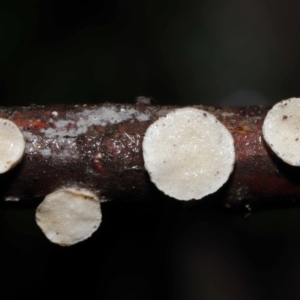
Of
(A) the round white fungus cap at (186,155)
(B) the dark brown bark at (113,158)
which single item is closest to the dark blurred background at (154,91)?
(B) the dark brown bark at (113,158)

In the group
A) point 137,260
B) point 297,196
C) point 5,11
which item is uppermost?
point 5,11

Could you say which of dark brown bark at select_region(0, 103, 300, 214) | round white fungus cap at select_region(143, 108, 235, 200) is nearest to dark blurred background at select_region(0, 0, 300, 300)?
dark brown bark at select_region(0, 103, 300, 214)

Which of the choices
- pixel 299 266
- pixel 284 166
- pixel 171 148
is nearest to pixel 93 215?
pixel 171 148

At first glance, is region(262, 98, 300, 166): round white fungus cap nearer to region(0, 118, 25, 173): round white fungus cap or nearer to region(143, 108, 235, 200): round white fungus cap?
region(143, 108, 235, 200): round white fungus cap

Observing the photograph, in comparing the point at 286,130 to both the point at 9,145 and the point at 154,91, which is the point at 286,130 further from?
the point at 154,91

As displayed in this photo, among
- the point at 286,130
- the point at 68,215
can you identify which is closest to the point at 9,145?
the point at 68,215

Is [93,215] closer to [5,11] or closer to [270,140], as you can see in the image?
[270,140]
